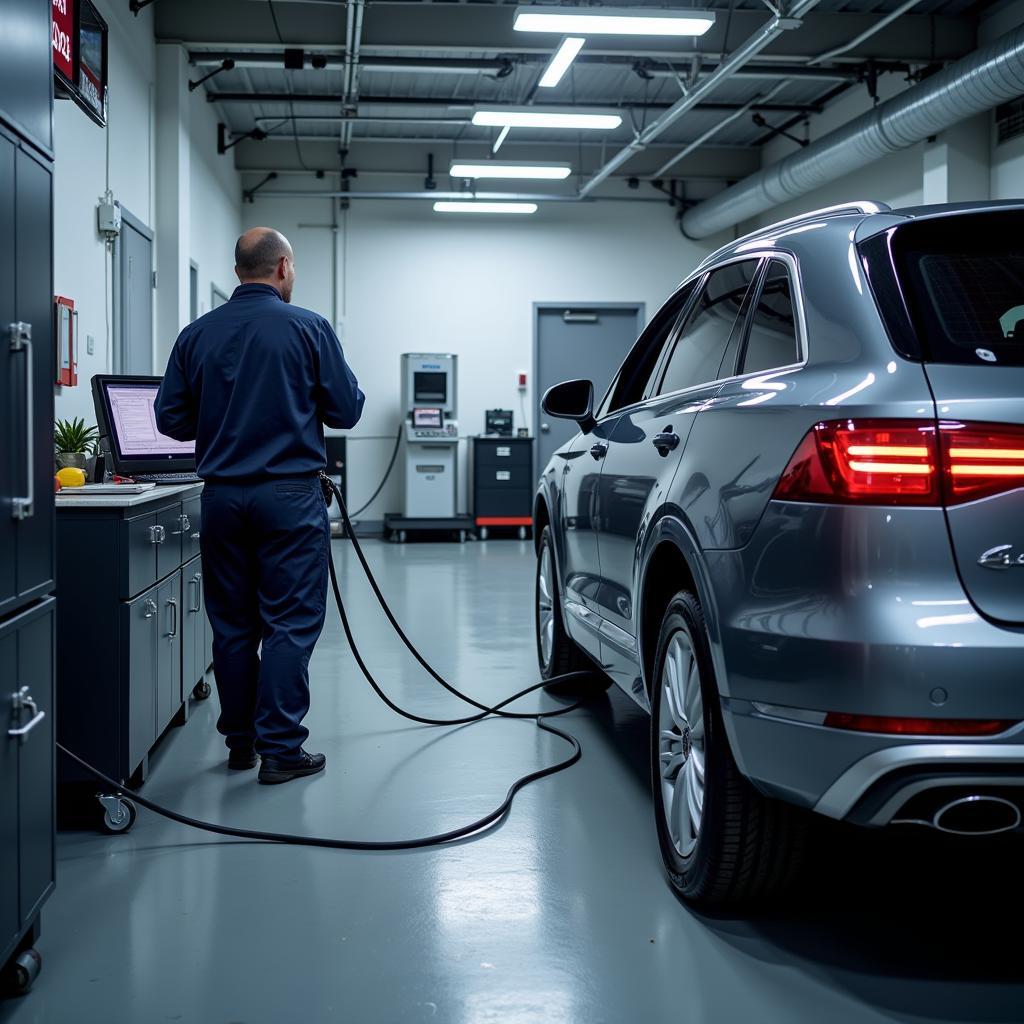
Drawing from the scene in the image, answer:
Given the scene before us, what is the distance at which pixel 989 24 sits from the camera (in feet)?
25.7

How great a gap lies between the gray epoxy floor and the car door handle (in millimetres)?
919

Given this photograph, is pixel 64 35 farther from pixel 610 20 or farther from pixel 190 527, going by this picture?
pixel 610 20

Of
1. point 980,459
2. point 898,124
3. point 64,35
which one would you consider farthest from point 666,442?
point 898,124

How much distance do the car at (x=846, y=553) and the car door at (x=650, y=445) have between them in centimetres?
3

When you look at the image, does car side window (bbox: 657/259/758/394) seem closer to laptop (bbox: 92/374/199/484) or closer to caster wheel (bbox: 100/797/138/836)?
caster wheel (bbox: 100/797/138/836)

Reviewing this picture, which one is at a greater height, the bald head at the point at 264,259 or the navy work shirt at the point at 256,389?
the bald head at the point at 264,259

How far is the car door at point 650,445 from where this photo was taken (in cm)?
237

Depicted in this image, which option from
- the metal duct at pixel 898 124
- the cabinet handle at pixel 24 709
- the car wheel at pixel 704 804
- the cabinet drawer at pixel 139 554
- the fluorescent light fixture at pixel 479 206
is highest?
the fluorescent light fixture at pixel 479 206

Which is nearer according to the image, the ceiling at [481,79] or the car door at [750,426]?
the car door at [750,426]

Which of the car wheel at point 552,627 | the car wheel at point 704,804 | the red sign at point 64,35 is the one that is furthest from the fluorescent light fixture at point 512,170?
the car wheel at point 704,804

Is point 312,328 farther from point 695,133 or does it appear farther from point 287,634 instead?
point 695,133

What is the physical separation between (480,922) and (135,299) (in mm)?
5351

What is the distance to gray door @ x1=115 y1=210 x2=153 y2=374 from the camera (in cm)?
616

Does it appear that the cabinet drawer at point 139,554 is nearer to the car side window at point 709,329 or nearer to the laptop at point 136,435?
the laptop at point 136,435
